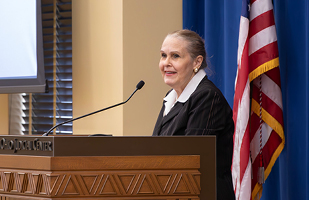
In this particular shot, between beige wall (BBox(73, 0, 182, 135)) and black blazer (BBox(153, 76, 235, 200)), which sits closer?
black blazer (BBox(153, 76, 235, 200))

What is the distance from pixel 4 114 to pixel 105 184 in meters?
2.72

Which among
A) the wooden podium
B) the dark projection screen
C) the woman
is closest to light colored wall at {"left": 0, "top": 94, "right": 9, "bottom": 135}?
the dark projection screen

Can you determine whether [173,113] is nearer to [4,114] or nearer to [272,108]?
[272,108]

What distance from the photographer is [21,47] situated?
2980mm

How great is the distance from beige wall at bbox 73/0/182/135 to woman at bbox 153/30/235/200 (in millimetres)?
965

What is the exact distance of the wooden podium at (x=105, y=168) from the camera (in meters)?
1.09

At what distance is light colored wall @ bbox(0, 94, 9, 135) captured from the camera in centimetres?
355

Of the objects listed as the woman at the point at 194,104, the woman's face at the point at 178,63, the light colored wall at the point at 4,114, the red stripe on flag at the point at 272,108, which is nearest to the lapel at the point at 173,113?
the woman at the point at 194,104

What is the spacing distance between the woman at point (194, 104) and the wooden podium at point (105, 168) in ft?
1.70

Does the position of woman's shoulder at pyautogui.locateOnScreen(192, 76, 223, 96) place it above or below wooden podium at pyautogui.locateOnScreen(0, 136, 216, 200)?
above

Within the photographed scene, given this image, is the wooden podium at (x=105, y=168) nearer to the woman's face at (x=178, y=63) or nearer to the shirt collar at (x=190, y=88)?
the shirt collar at (x=190, y=88)

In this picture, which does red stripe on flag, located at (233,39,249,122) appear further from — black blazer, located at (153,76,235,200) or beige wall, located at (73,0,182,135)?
beige wall, located at (73,0,182,135)

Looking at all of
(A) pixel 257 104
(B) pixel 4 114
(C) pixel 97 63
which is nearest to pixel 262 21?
(A) pixel 257 104

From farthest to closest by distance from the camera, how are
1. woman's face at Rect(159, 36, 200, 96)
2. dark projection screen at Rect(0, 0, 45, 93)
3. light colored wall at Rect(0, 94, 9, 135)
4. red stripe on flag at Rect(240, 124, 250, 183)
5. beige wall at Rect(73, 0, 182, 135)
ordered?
light colored wall at Rect(0, 94, 9, 135) → beige wall at Rect(73, 0, 182, 135) → dark projection screen at Rect(0, 0, 45, 93) → red stripe on flag at Rect(240, 124, 250, 183) → woman's face at Rect(159, 36, 200, 96)
